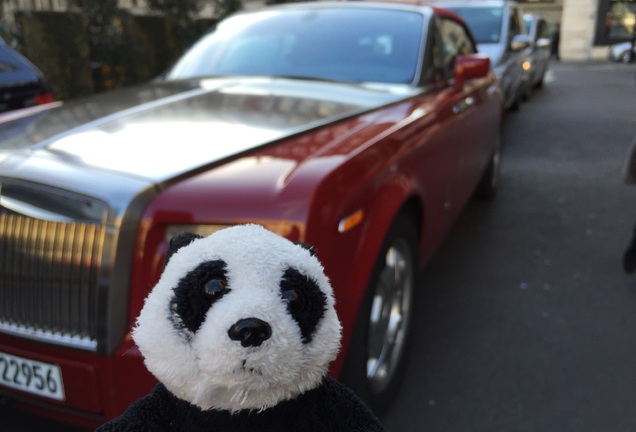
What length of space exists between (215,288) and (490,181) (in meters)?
5.04

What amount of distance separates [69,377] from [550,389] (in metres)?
1.97

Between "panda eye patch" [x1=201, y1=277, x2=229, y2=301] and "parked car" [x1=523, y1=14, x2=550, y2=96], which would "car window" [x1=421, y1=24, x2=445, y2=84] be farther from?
"parked car" [x1=523, y1=14, x2=550, y2=96]

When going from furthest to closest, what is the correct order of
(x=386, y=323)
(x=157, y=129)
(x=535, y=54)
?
(x=535, y=54), (x=386, y=323), (x=157, y=129)

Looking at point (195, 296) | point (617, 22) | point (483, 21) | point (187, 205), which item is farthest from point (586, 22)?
point (195, 296)

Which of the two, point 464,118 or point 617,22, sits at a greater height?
point 464,118

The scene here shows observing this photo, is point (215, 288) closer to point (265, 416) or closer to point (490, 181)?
point (265, 416)

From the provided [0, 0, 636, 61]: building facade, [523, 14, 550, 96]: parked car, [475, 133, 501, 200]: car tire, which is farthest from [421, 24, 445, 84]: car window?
[0, 0, 636, 61]: building facade

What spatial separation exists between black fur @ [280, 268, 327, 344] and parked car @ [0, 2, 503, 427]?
0.50 metres

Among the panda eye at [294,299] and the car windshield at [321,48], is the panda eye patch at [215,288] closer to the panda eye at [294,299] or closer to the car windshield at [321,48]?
the panda eye at [294,299]

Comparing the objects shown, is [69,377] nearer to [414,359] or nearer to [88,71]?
[414,359]

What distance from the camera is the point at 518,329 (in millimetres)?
3373

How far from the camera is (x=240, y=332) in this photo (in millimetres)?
830

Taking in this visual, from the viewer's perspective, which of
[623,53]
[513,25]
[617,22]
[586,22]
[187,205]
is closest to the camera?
[187,205]

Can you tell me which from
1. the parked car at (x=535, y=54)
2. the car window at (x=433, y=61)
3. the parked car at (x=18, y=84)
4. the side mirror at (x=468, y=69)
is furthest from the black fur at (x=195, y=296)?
the parked car at (x=535, y=54)
